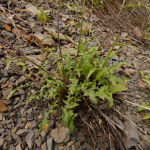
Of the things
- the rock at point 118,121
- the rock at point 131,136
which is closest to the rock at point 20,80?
the rock at point 118,121

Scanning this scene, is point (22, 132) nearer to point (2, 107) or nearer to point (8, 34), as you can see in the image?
point (2, 107)

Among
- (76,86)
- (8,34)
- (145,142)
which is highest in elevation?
(8,34)

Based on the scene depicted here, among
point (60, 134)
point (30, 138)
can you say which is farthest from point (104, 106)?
point (30, 138)

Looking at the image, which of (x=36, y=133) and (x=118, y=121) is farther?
(x=118, y=121)

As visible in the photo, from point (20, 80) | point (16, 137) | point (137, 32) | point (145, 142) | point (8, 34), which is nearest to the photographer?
point (16, 137)

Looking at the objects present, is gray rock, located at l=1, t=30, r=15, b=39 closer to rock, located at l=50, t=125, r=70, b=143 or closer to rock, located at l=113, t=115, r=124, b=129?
rock, located at l=50, t=125, r=70, b=143

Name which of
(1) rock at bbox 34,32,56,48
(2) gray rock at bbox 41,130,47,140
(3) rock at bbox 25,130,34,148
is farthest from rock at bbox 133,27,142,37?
(3) rock at bbox 25,130,34,148

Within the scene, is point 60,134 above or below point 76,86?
below

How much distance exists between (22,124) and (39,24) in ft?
5.47

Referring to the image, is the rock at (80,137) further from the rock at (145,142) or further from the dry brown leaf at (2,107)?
the dry brown leaf at (2,107)

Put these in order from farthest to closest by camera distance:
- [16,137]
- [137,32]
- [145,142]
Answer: [137,32] → [145,142] → [16,137]

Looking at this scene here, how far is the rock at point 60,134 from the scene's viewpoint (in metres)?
1.21

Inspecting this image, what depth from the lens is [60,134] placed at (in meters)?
1.24

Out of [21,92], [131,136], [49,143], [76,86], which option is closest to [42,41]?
[21,92]
